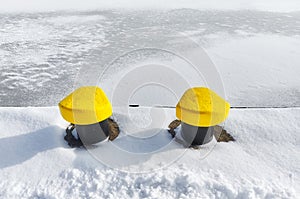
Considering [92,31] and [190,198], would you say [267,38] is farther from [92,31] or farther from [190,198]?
[190,198]

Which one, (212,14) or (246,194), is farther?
(212,14)

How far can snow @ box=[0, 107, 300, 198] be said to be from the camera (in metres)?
1.73

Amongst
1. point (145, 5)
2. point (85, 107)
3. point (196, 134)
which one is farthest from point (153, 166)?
point (145, 5)

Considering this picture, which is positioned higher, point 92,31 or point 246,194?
point 92,31

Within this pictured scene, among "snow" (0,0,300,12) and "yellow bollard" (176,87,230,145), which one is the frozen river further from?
"yellow bollard" (176,87,230,145)

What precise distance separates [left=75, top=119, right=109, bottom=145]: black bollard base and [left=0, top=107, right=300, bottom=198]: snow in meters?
0.07

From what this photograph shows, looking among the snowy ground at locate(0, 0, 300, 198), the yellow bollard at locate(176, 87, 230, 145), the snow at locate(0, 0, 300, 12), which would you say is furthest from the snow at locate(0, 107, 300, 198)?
the snow at locate(0, 0, 300, 12)

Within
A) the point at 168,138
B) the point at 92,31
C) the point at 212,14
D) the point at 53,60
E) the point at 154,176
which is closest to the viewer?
the point at 154,176

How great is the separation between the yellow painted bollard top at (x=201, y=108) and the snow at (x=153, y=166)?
28 cm

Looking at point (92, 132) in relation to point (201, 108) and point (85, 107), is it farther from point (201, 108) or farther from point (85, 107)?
point (201, 108)

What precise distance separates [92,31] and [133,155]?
3.82m

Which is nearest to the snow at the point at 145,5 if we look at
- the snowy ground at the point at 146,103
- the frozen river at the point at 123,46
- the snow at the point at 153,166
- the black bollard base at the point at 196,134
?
the snowy ground at the point at 146,103

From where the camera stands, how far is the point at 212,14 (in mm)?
6449

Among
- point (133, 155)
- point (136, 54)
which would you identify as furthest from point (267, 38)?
point (133, 155)
